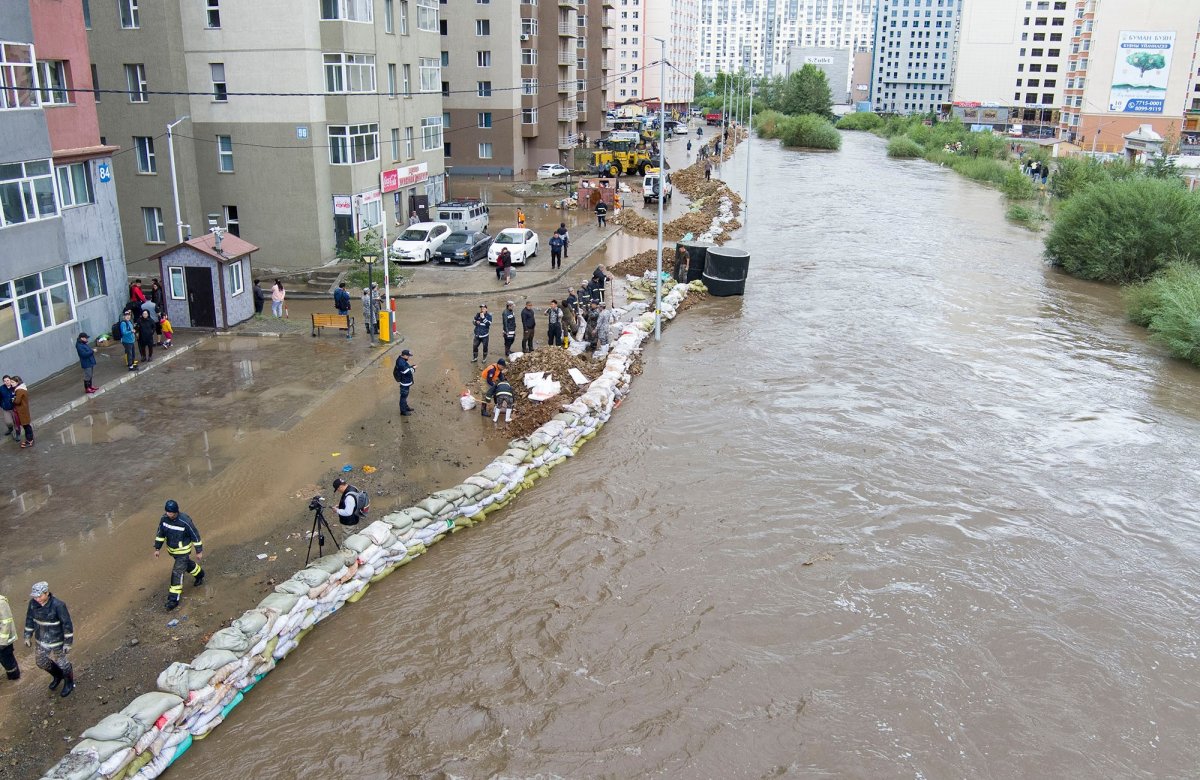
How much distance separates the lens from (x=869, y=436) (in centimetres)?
1817

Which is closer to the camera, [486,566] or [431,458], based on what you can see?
[486,566]

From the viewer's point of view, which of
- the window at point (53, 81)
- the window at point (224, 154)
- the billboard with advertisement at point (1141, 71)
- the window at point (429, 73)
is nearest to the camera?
the window at point (53, 81)

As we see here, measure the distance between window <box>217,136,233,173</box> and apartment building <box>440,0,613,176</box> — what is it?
1008 inches

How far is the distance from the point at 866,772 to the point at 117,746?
755 cm

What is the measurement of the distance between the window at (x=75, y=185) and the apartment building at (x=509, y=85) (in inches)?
1361

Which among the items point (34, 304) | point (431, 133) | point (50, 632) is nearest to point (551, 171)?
point (431, 133)

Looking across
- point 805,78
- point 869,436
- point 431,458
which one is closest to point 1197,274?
point 869,436

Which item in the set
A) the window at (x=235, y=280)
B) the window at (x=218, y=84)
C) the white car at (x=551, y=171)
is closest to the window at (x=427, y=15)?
the window at (x=218, y=84)

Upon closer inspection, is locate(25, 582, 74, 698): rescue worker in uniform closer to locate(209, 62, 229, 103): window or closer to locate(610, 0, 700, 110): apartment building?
locate(209, 62, 229, 103): window

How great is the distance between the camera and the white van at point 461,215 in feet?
116

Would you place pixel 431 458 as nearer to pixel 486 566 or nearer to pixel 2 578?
pixel 486 566

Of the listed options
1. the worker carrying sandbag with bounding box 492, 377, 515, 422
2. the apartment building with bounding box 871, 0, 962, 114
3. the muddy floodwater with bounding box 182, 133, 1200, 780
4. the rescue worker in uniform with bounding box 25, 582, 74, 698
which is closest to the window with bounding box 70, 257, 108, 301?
the worker carrying sandbag with bounding box 492, 377, 515, 422

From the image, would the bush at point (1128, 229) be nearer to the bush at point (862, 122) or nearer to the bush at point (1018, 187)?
the bush at point (1018, 187)

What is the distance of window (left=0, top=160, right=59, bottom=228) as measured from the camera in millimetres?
18344
